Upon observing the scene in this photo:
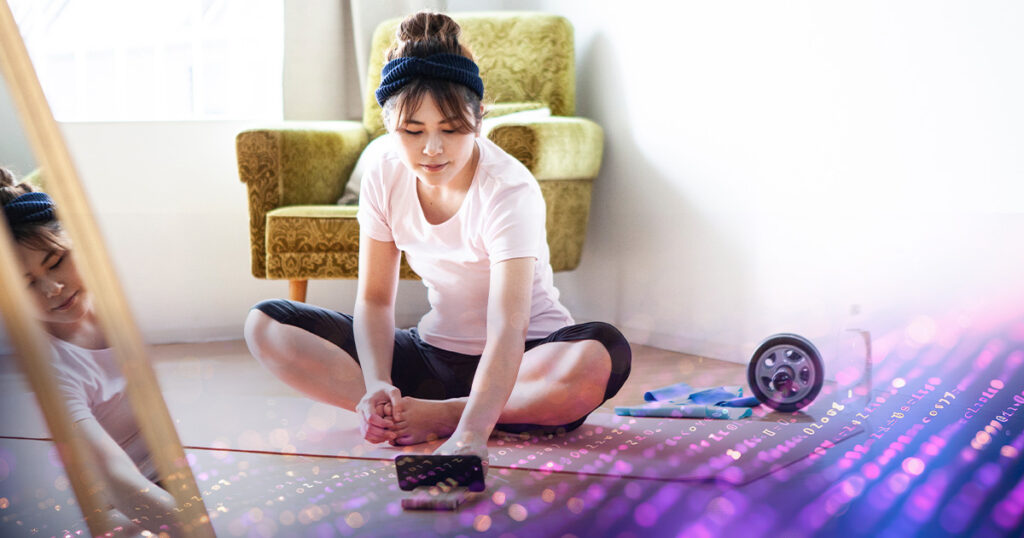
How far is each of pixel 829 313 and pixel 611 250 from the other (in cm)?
71

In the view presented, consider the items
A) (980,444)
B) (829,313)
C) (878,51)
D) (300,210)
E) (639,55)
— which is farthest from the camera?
(639,55)

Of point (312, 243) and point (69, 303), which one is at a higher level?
point (69, 303)

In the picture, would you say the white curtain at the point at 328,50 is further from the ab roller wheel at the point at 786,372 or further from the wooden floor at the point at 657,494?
the ab roller wheel at the point at 786,372

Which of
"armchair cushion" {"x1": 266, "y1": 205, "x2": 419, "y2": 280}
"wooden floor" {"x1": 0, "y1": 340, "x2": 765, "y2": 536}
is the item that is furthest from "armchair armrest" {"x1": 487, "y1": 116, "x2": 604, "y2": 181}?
"wooden floor" {"x1": 0, "y1": 340, "x2": 765, "y2": 536}

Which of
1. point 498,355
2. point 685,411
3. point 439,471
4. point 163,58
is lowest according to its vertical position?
point 685,411

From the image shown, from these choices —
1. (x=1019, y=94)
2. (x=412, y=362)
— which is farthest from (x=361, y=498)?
(x=1019, y=94)

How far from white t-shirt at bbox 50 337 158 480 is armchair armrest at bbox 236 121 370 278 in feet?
4.64

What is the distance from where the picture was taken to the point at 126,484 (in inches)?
32.6

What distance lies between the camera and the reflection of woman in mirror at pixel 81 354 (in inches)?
30.9

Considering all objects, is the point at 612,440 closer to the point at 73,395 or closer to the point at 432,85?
the point at 432,85

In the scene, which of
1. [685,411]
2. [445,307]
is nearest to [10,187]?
[445,307]

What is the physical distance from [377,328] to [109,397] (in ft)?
2.03

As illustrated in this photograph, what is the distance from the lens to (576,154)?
2244 mm

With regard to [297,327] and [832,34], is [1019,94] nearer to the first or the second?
[832,34]
